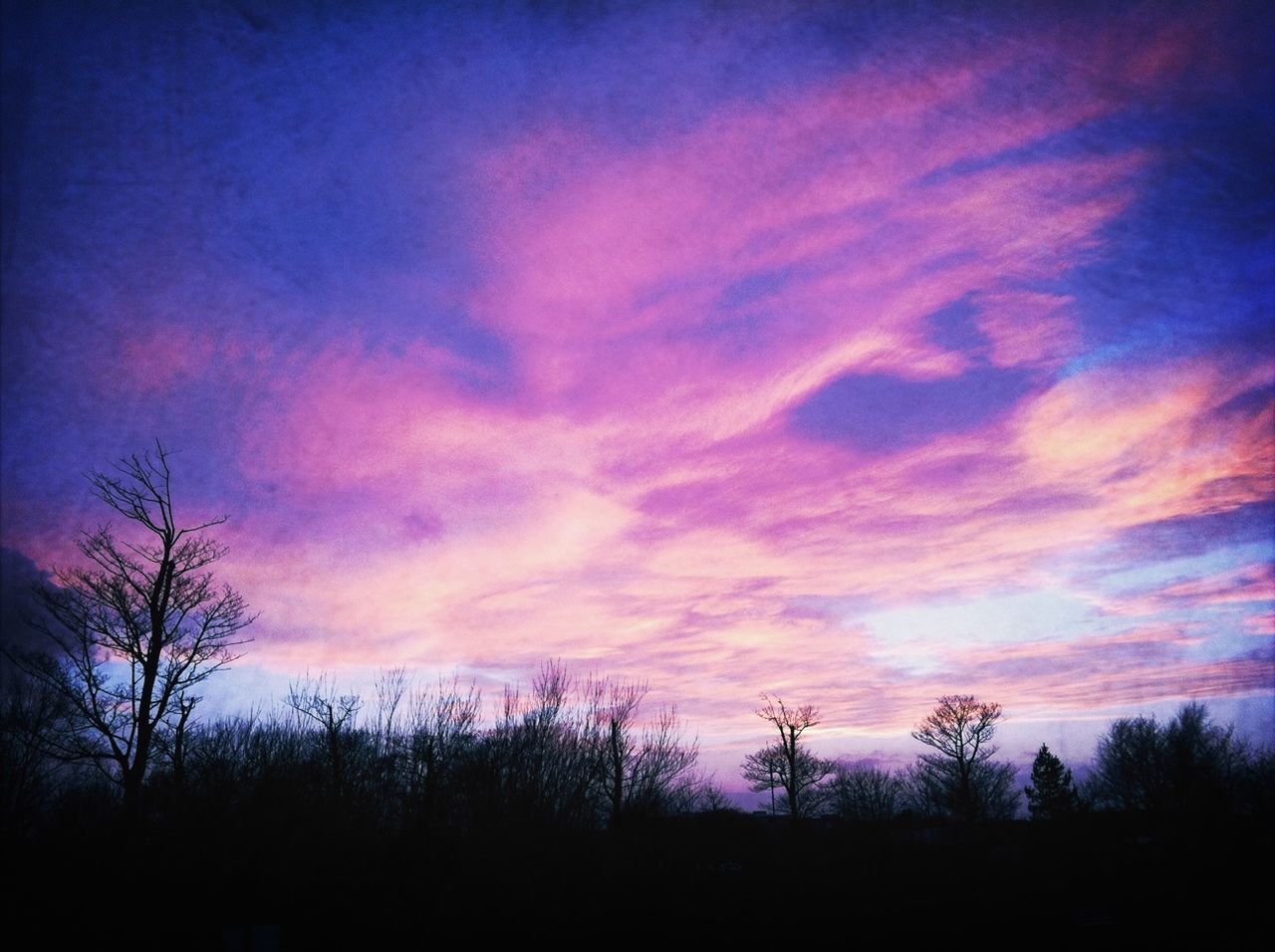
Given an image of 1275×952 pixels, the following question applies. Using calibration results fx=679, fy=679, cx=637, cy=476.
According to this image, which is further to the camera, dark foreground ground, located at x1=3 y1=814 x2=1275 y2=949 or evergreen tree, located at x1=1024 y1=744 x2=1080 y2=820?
evergreen tree, located at x1=1024 y1=744 x2=1080 y2=820

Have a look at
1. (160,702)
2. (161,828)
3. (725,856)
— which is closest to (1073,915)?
(725,856)

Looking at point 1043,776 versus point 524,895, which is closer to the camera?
point 524,895

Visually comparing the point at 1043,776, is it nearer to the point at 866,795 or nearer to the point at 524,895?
the point at 866,795

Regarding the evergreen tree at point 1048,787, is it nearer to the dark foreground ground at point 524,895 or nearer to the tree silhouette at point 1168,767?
the tree silhouette at point 1168,767

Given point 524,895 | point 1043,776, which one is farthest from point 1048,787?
point 524,895

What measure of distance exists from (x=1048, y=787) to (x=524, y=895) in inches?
2754

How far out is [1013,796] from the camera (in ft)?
245

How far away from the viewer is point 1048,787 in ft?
221

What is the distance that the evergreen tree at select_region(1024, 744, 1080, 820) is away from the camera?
214 ft

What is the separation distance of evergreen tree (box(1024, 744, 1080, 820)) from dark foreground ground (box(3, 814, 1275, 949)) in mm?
43915

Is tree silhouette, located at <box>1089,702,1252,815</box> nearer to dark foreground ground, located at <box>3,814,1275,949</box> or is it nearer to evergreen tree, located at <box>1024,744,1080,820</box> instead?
evergreen tree, located at <box>1024,744,1080,820</box>

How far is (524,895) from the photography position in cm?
1644

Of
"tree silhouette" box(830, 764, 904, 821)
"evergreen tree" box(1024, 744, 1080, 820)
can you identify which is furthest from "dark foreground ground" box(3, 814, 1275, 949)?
"evergreen tree" box(1024, 744, 1080, 820)

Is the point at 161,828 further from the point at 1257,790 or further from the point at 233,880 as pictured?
the point at 1257,790
